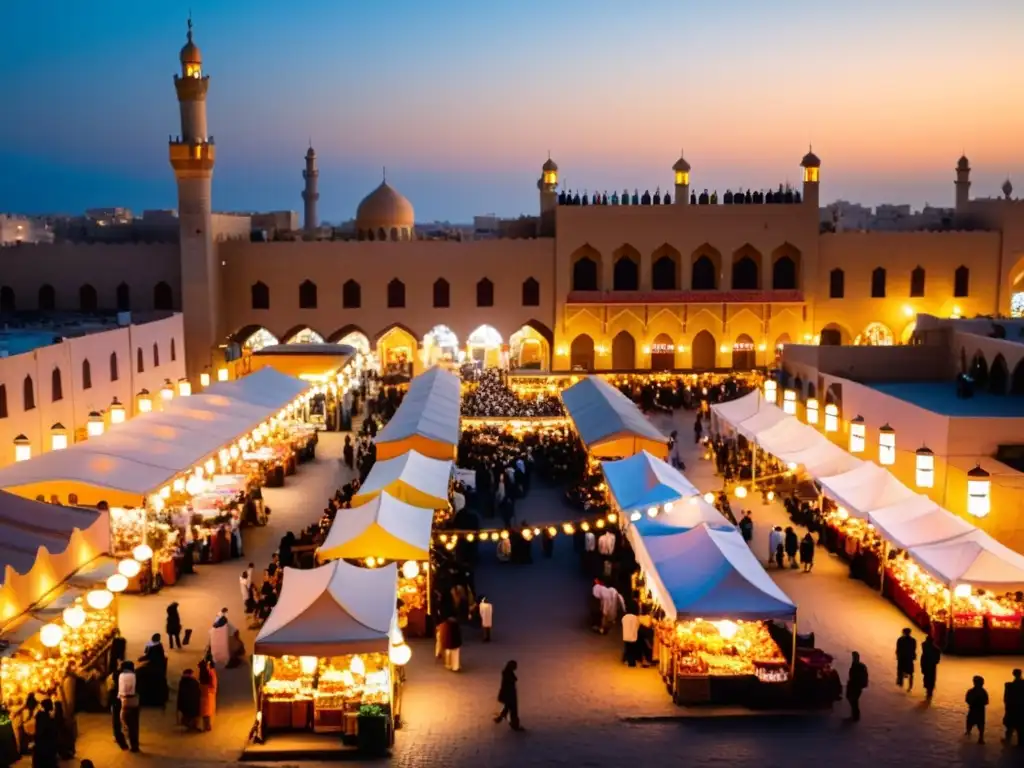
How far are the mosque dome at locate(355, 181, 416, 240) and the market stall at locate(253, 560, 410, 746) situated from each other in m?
29.3

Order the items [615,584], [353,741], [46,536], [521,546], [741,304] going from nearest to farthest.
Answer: [353,741] < [46,536] < [615,584] < [521,546] < [741,304]

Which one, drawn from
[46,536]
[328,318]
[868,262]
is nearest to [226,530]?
[46,536]

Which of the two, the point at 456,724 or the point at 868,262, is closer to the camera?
the point at 456,724

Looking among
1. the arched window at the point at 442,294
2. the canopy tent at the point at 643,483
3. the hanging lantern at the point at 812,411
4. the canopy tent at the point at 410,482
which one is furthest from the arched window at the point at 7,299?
the hanging lantern at the point at 812,411

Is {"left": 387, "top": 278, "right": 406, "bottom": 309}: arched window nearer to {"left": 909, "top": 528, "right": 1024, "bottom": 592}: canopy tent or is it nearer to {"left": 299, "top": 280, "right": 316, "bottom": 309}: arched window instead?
{"left": 299, "top": 280, "right": 316, "bottom": 309}: arched window

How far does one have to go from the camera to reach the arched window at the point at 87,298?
3503 cm

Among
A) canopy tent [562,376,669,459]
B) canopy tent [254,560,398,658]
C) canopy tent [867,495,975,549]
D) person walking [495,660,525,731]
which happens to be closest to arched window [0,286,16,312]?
canopy tent [562,376,669,459]

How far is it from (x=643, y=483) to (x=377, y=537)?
414 cm

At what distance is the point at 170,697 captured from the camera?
11.6m

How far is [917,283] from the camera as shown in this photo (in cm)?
3594

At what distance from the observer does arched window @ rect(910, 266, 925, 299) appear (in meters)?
35.9

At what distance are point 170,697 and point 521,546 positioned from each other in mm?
5917

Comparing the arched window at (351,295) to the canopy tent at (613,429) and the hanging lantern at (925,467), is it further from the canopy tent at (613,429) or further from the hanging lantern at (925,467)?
the hanging lantern at (925,467)

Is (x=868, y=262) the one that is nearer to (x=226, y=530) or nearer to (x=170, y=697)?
(x=226, y=530)
